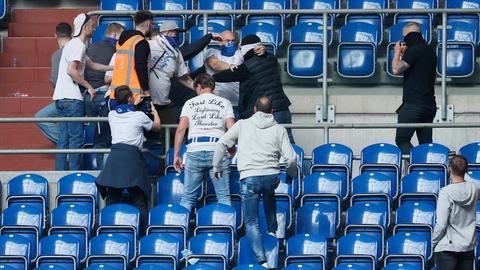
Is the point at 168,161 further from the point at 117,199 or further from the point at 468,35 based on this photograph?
Answer: the point at 468,35

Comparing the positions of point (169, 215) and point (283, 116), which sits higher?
point (283, 116)

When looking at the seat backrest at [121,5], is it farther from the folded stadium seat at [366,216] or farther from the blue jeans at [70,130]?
the folded stadium seat at [366,216]

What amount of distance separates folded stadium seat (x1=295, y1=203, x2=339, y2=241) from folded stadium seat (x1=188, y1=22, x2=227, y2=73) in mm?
3021

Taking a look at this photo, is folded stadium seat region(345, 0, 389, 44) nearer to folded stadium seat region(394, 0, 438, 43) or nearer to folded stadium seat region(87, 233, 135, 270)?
folded stadium seat region(394, 0, 438, 43)

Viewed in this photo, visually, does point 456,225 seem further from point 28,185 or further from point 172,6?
point 172,6

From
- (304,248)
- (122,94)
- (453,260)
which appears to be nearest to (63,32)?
(122,94)

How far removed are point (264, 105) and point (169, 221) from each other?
58.4 inches

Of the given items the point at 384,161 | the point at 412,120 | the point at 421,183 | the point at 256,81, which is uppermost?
the point at 256,81

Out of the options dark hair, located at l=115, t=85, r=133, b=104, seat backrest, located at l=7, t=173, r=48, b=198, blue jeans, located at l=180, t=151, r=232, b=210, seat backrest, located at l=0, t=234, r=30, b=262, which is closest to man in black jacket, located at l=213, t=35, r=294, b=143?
blue jeans, located at l=180, t=151, r=232, b=210

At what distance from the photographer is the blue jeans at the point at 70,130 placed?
1841 cm

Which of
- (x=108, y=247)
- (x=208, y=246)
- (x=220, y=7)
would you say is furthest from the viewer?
(x=220, y=7)

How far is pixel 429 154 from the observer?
59.3 ft

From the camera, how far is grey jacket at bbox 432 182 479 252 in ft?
51.2

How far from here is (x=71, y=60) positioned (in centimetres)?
1820
